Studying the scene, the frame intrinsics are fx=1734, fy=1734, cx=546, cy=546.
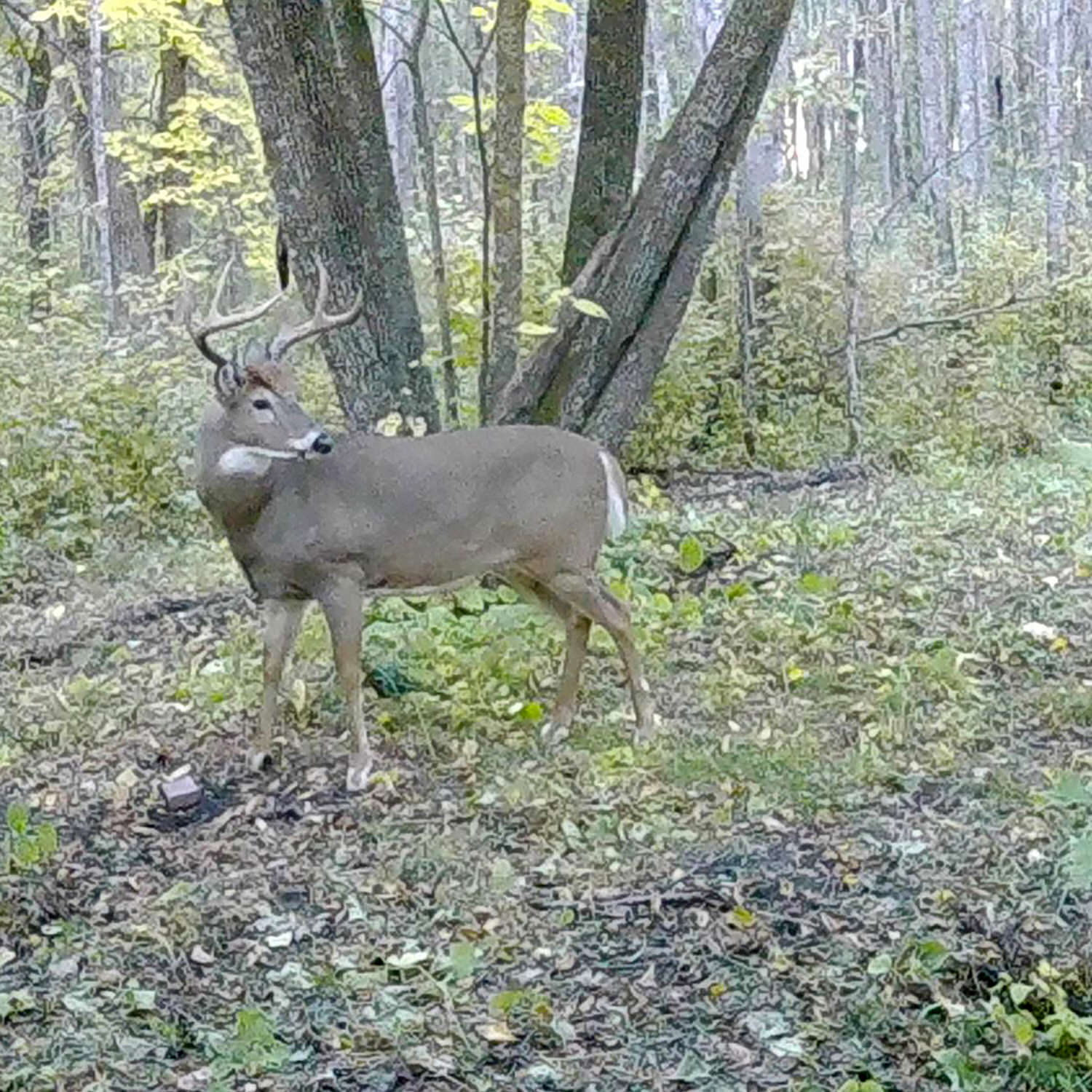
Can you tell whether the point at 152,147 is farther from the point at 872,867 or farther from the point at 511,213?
the point at 872,867

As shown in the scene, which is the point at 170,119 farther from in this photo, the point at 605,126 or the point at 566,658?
the point at 566,658

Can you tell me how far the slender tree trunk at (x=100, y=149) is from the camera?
13289mm

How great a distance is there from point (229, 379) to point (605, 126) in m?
3.67

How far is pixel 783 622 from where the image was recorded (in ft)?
21.4

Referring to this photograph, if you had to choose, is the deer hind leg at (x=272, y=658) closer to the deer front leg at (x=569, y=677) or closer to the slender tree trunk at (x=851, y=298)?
the deer front leg at (x=569, y=677)

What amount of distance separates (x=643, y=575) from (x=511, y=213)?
1.85 meters

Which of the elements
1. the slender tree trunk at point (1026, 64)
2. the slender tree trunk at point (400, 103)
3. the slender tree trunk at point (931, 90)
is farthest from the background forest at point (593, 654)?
the slender tree trunk at point (1026, 64)

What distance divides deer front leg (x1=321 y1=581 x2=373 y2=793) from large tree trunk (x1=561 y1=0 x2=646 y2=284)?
10.8 ft

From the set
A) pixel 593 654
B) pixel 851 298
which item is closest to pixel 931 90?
pixel 851 298

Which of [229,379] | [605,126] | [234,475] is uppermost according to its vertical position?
[605,126]

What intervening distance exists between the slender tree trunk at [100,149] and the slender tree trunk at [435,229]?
4.52 meters

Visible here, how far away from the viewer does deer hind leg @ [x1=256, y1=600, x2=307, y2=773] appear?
549 centimetres

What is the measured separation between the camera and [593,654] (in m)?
6.44

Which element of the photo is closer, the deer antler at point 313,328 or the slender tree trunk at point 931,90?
the deer antler at point 313,328
